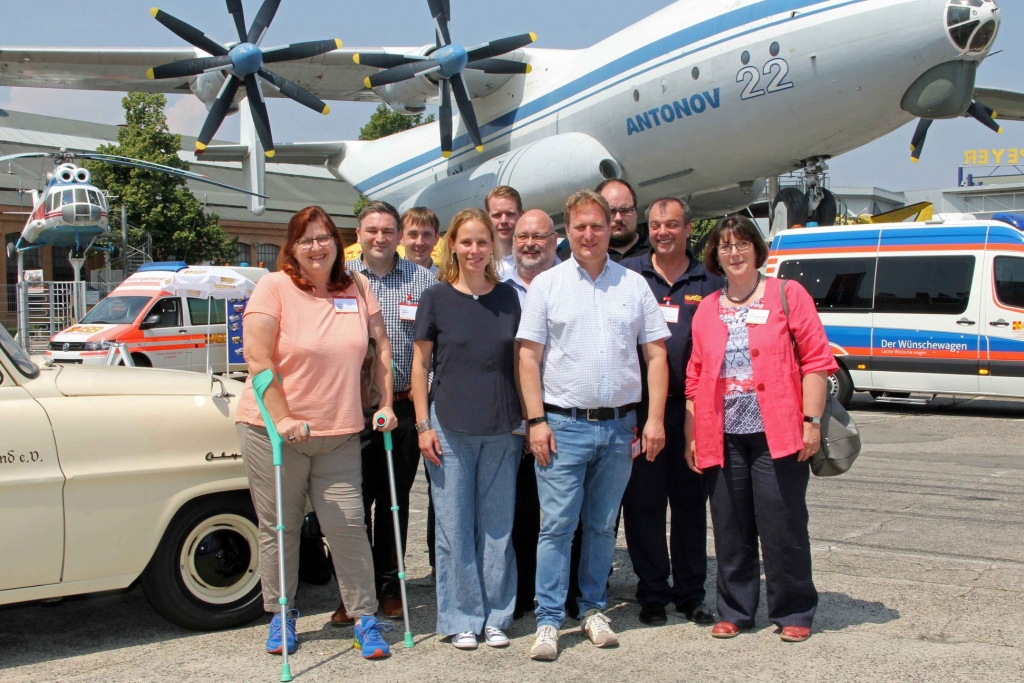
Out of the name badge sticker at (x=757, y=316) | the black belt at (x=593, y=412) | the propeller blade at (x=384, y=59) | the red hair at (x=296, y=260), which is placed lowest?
the black belt at (x=593, y=412)

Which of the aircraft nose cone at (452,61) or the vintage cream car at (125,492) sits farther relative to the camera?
the aircraft nose cone at (452,61)

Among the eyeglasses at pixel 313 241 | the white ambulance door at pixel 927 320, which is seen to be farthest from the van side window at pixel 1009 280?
the eyeglasses at pixel 313 241

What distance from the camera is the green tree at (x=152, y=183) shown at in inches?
1490

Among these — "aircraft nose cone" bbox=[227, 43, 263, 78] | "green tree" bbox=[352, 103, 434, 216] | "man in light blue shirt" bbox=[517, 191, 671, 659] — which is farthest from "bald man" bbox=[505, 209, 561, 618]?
"green tree" bbox=[352, 103, 434, 216]

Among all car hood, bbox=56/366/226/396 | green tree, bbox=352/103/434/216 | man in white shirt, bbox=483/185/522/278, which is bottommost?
car hood, bbox=56/366/226/396

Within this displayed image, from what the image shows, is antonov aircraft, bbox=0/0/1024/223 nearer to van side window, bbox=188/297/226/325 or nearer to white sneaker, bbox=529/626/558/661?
van side window, bbox=188/297/226/325

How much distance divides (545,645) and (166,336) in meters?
14.8

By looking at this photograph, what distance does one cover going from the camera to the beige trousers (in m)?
3.72

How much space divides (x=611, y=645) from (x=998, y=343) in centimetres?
935

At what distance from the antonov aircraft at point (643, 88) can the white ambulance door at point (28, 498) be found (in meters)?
11.1

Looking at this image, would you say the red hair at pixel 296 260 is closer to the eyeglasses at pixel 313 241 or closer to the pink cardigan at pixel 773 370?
the eyeglasses at pixel 313 241

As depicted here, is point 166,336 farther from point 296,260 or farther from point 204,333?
point 296,260

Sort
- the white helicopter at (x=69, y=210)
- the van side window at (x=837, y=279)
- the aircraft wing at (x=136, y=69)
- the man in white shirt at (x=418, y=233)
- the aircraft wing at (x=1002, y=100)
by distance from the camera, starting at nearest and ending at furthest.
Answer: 1. the man in white shirt at (x=418, y=233)
2. the van side window at (x=837, y=279)
3. the aircraft wing at (x=136, y=69)
4. the aircraft wing at (x=1002, y=100)
5. the white helicopter at (x=69, y=210)

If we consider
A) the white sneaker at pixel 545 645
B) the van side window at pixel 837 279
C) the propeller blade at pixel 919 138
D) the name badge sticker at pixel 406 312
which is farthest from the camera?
the propeller blade at pixel 919 138
